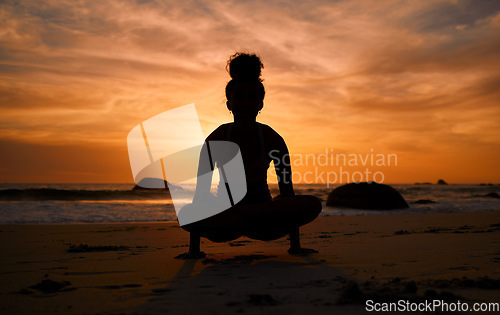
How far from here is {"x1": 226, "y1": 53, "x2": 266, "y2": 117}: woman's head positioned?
3760 mm

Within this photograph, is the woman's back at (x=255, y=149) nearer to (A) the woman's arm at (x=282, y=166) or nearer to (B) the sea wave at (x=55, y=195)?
(A) the woman's arm at (x=282, y=166)

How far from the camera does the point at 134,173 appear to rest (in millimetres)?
4070

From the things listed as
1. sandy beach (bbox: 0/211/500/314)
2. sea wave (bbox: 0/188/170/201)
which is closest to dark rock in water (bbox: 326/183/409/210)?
sandy beach (bbox: 0/211/500/314)

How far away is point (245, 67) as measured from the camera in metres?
3.79

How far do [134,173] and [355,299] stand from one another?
2.65 meters

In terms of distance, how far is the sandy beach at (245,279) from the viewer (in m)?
2.19

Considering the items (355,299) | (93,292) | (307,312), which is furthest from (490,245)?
(93,292)

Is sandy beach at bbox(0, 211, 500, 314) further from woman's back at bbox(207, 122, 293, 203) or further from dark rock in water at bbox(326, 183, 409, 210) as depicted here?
dark rock in water at bbox(326, 183, 409, 210)

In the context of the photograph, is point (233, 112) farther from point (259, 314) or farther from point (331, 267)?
point (259, 314)

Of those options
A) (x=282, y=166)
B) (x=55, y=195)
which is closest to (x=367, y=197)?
(x=282, y=166)

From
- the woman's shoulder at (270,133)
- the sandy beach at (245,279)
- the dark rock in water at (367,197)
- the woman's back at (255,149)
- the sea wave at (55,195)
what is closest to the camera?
the sandy beach at (245,279)

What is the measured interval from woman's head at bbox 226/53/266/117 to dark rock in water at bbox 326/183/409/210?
11.8 meters

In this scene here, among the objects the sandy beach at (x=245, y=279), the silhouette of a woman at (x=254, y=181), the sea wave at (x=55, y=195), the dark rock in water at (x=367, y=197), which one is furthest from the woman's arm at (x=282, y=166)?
the sea wave at (x=55, y=195)

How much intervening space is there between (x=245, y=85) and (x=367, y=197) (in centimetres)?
1205
